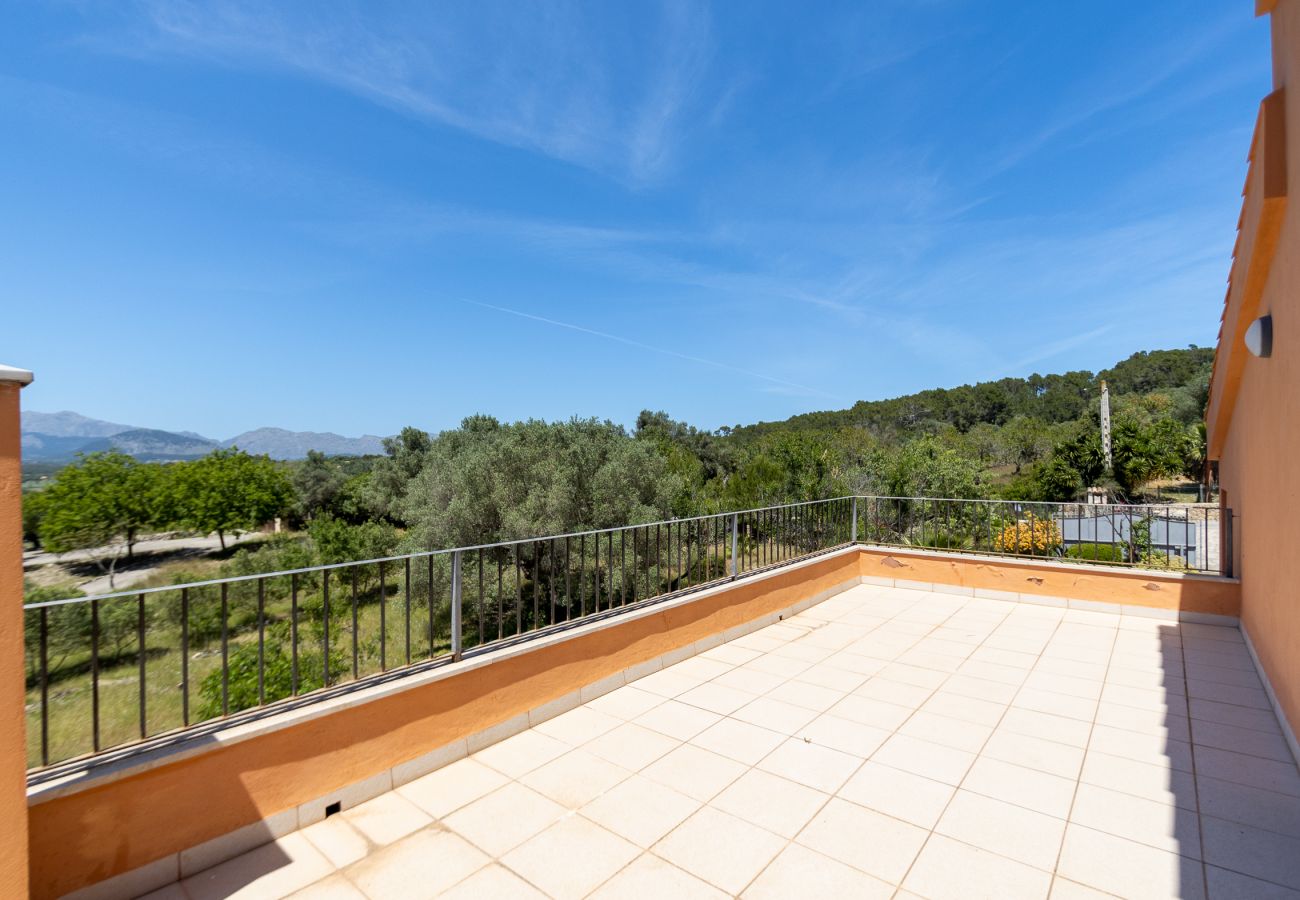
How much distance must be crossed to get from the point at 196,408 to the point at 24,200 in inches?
830

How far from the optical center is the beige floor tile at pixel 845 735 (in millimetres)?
2922

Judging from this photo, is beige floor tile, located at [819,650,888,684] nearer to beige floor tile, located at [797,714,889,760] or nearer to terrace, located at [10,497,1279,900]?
terrace, located at [10,497,1279,900]

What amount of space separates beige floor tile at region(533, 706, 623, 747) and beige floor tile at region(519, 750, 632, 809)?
18 cm

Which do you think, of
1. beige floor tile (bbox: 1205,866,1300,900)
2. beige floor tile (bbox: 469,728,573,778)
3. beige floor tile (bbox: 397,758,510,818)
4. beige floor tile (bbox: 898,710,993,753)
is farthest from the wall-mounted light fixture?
beige floor tile (bbox: 397,758,510,818)

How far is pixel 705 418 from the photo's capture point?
3041 cm

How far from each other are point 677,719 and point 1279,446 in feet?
12.4

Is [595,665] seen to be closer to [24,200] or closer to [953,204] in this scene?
[24,200]

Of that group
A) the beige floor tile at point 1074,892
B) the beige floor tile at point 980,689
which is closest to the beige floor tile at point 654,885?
the beige floor tile at point 1074,892

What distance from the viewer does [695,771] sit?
2695mm

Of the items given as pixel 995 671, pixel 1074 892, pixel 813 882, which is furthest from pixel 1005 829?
pixel 995 671

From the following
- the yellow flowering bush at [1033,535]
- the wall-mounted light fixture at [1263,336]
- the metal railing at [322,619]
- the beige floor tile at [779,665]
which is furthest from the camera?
the yellow flowering bush at [1033,535]

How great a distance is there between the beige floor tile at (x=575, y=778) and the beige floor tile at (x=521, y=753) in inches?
2.3

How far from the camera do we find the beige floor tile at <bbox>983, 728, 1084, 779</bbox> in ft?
9.00

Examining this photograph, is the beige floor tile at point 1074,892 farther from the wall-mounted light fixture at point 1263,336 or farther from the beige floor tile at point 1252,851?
the wall-mounted light fixture at point 1263,336
